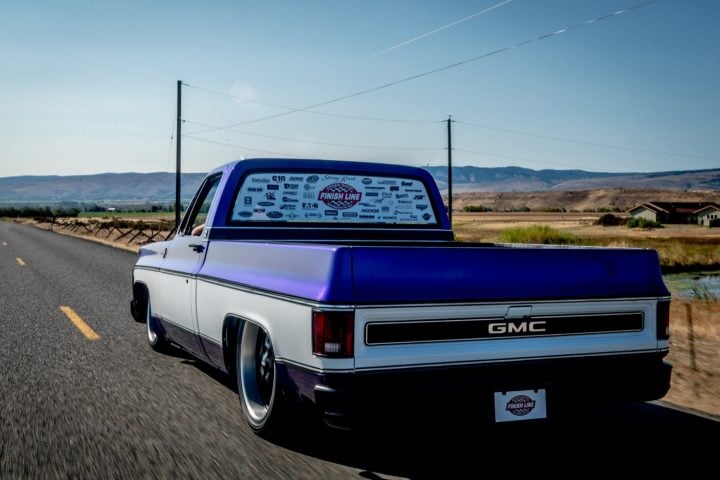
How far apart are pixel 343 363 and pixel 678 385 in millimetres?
3965

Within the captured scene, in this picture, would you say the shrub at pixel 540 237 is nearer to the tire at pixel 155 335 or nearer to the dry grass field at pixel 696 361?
the dry grass field at pixel 696 361

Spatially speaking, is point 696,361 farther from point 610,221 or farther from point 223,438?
point 610,221

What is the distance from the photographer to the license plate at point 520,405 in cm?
383

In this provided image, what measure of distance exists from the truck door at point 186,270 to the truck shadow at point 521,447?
5.31 feet

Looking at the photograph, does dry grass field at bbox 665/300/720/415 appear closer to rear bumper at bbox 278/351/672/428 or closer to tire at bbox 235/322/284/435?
rear bumper at bbox 278/351/672/428

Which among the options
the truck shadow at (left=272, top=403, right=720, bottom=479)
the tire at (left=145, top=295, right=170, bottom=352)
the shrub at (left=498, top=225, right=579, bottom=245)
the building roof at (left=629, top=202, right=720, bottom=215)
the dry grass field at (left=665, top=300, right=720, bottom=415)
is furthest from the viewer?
the building roof at (left=629, top=202, right=720, bottom=215)

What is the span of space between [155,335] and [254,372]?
9.39 ft

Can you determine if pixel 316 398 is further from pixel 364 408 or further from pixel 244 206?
pixel 244 206

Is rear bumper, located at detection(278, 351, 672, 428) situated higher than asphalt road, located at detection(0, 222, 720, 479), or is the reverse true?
rear bumper, located at detection(278, 351, 672, 428)

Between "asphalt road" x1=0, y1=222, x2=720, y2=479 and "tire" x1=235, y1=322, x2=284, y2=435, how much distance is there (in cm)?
14

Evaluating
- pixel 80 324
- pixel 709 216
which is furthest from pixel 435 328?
pixel 709 216

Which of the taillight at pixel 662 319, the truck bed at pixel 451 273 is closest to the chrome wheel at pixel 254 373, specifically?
the truck bed at pixel 451 273

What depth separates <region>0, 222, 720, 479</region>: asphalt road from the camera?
400 cm

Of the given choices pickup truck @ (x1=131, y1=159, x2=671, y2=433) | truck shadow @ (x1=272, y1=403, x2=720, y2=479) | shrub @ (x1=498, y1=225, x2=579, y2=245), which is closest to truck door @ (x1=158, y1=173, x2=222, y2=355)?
pickup truck @ (x1=131, y1=159, x2=671, y2=433)
